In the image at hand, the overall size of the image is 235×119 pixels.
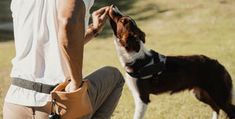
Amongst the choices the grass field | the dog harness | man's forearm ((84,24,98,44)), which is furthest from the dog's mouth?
the grass field

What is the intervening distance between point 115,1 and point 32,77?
13944mm

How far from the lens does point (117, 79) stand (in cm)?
385

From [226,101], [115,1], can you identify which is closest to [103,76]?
[226,101]

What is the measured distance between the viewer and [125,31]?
5.73 meters

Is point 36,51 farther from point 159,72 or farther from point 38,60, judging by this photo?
point 159,72

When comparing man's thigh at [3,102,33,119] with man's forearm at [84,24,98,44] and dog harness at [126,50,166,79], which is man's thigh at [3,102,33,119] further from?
dog harness at [126,50,166,79]

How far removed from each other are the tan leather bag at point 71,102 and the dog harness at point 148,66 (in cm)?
247

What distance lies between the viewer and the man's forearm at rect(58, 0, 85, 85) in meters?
3.12

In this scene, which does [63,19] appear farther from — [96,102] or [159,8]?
[159,8]

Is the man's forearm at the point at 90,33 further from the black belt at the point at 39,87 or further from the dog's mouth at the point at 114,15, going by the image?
the dog's mouth at the point at 114,15

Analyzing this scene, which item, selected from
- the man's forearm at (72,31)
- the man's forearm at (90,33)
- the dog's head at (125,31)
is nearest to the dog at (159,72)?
the dog's head at (125,31)

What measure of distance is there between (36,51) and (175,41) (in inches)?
367

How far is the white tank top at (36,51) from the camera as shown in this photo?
3.37m

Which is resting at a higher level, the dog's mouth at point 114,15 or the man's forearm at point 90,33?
the man's forearm at point 90,33
